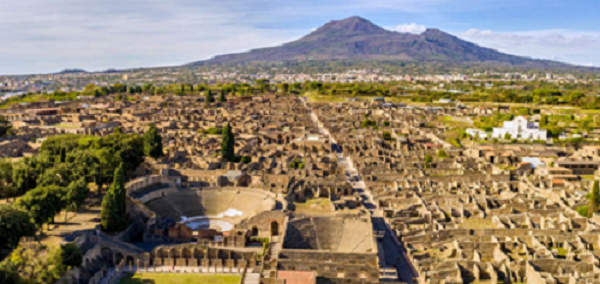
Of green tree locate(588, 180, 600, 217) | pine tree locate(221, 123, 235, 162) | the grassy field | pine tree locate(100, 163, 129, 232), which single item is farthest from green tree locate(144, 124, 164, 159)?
green tree locate(588, 180, 600, 217)

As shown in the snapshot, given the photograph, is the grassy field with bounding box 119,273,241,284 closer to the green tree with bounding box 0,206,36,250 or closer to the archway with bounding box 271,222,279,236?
the green tree with bounding box 0,206,36,250

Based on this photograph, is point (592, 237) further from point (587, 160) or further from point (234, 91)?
point (234, 91)

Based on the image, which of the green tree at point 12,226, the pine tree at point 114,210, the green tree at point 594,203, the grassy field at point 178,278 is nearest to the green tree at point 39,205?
the green tree at point 12,226

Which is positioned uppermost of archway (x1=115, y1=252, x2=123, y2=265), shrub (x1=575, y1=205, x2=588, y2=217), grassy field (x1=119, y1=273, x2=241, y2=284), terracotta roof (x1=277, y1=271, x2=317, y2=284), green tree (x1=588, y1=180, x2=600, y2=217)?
green tree (x1=588, y1=180, x2=600, y2=217)

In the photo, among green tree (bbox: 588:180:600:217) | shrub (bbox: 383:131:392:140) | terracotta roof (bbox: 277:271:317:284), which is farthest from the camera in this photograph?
shrub (bbox: 383:131:392:140)

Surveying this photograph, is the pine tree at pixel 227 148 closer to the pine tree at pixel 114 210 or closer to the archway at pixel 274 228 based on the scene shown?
the archway at pixel 274 228

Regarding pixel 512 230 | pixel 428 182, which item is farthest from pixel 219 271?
pixel 428 182

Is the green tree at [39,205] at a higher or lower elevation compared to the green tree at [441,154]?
higher
